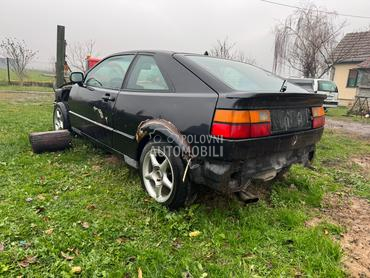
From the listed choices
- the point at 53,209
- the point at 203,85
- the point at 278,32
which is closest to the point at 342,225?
the point at 203,85

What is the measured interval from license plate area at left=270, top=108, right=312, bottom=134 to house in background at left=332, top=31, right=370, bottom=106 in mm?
21167

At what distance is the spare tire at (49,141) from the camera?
4.51 meters

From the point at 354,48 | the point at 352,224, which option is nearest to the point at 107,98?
the point at 352,224

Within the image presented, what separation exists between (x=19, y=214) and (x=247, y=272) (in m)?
2.07

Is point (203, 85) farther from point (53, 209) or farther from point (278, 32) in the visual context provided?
point (278, 32)

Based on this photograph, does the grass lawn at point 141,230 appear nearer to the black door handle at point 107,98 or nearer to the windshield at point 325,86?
the black door handle at point 107,98

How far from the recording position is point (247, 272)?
7.04 ft

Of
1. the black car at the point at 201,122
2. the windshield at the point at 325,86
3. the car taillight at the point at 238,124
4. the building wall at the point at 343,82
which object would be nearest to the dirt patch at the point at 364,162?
the black car at the point at 201,122

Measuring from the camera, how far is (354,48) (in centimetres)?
2216

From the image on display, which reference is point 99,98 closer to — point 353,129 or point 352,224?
point 352,224

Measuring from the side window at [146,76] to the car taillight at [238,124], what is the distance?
2.54 feet

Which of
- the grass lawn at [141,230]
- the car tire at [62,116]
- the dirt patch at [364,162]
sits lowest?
the grass lawn at [141,230]

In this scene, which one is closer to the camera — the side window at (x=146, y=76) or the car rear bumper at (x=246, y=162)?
the car rear bumper at (x=246, y=162)

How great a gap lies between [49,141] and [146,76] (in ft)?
7.33
